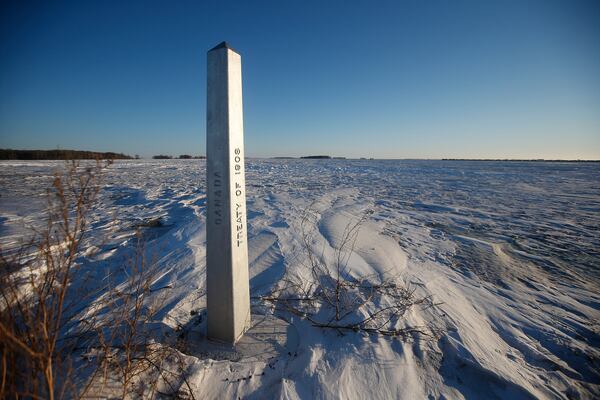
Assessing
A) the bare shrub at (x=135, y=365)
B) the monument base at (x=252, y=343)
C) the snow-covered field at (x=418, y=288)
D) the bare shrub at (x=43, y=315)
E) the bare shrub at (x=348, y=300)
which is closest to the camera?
the bare shrub at (x=43, y=315)

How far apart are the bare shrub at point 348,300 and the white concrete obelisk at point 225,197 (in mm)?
769

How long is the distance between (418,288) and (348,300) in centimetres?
107

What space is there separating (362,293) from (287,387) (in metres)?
1.54

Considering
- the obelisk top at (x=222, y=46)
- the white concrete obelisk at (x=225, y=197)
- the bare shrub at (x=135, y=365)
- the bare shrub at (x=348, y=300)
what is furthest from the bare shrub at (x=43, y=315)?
the bare shrub at (x=348, y=300)

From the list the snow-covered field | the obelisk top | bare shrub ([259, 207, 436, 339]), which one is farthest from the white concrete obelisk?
bare shrub ([259, 207, 436, 339])

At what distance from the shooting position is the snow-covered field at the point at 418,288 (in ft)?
6.72

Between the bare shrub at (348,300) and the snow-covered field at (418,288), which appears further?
the bare shrub at (348,300)

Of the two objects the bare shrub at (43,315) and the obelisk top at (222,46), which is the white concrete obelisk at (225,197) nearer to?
the obelisk top at (222,46)

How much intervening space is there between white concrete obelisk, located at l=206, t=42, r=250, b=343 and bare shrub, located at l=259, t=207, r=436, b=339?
2.52ft

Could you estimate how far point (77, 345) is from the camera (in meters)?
2.08

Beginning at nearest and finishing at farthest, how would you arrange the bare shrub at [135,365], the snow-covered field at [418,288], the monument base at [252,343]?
the bare shrub at [135,365]
the snow-covered field at [418,288]
the monument base at [252,343]

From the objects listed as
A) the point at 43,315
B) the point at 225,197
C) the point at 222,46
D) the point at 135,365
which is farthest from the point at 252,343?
the point at 222,46

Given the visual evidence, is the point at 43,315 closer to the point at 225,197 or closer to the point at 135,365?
the point at 135,365

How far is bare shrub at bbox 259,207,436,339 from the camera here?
A: 2590 mm
